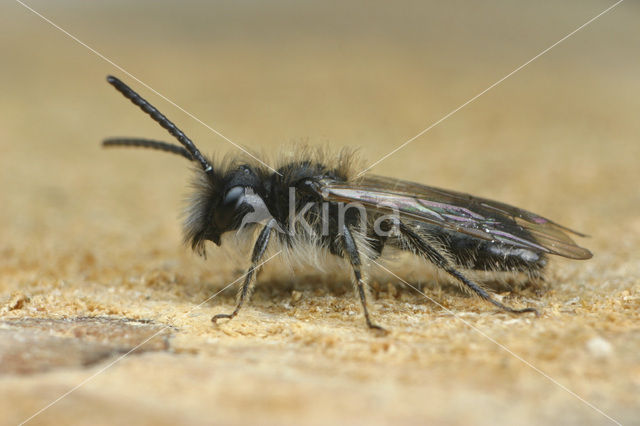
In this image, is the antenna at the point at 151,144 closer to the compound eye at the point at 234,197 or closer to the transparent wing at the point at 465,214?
the compound eye at the point at 234,197

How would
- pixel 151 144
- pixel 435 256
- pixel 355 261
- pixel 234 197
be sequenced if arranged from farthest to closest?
pixel 151 144 → pixel 234 197 → pixel 435 256 → pixel 355 261

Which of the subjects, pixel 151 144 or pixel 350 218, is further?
pixel 151 144

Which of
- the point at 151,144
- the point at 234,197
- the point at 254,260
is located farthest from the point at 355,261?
the point at 151,144

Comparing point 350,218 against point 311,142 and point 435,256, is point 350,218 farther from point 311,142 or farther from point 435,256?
point 311,142

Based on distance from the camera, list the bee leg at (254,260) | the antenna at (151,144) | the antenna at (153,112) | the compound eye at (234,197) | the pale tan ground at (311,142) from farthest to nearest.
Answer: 1. the antenna at (151,144)
2. the compound eye at (234,197)
3. the antenna at (153,112)
4. the bee leg at (254,260)
5. the pale tan ground at (311,142)

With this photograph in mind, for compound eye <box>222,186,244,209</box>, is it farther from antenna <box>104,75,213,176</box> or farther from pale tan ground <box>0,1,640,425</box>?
pale tan ground <box>0,1,640,425</box>

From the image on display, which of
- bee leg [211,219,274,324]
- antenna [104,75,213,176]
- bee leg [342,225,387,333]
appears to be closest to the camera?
bee leg [342,225,387,333]

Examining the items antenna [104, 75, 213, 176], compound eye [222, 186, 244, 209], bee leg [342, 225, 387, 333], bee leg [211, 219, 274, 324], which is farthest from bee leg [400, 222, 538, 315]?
antenna [104, 75, 213, 176]

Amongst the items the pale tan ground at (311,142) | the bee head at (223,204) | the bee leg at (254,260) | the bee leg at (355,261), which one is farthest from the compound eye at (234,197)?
the bee leg at (355,261)
